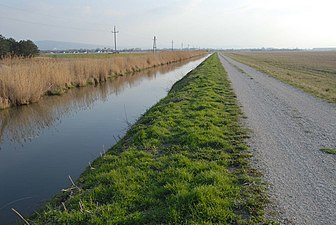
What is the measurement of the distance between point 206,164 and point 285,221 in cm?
212

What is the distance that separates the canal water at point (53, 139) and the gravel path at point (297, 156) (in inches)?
182

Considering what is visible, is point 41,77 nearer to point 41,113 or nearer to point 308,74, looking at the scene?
point 41,113

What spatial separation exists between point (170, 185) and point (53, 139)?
21.4ft

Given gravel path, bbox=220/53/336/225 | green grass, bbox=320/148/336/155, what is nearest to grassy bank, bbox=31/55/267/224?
gravel path, bbox=220/53/336/225

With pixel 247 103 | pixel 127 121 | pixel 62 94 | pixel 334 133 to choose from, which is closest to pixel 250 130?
pixel 334 133

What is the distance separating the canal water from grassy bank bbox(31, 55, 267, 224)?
3.40 ft

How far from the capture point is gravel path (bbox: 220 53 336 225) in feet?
13.3

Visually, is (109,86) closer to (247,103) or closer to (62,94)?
(62,94)

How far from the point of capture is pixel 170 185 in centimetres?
473

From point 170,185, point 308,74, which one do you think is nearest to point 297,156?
point 170,185

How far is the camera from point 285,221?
3.73 meters

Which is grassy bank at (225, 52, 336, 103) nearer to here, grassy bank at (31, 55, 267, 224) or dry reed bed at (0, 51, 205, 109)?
grassy bank at (31, 55, 267, 224)

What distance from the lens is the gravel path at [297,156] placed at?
13.3ft

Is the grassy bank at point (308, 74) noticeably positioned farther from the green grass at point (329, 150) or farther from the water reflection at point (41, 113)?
the water reflection at point (41, 113)
